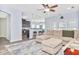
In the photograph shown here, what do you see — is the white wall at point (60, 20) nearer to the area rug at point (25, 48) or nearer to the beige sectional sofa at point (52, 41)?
the beige sectional sofa at point (52, 41)

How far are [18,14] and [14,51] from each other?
0.76m

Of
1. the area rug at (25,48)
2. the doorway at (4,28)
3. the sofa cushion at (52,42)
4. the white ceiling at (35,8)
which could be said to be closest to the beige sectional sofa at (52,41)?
the sofa cushion at (52,42)

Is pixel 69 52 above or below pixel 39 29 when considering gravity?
below

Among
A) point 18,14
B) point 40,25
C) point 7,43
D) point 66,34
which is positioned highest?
point 18,14

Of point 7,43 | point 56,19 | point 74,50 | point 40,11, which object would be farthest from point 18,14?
point 74,50

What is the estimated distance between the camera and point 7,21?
2275 millimetres

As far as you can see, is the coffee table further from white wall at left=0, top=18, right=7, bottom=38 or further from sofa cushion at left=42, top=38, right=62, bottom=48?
white wall at left=0, top=18, right=7, bottom=38

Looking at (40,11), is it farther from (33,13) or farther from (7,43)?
(7,43)

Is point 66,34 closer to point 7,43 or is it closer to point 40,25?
point 40,25

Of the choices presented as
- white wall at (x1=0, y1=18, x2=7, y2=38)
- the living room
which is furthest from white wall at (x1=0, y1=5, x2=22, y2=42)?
white wall at (x1=0, y1=18, x2=7, y2=38)

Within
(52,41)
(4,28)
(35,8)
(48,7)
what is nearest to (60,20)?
(48,7)

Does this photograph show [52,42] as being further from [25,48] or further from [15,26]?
[15,26]
